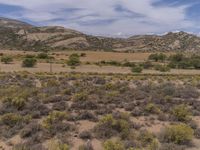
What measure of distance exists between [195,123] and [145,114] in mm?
2929

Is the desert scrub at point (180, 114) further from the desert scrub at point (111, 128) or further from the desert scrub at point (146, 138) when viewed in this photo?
the desert scrub at point (146, 138)

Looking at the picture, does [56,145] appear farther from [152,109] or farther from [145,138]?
[152,109]

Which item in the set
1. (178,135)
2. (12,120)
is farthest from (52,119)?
(178,135)

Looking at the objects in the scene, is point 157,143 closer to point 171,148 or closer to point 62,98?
point 171,148

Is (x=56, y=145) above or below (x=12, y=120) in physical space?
below

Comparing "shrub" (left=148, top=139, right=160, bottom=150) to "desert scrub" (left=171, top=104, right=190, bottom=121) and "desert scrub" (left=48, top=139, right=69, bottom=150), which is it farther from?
"desert scrub" (left=171, top=104, right=190, bottom=121)

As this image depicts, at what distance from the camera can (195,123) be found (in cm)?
1728

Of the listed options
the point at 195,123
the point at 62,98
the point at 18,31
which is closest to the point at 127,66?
the point at 62,98

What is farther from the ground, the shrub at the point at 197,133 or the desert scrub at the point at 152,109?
the desert scrub at the point at 152,109

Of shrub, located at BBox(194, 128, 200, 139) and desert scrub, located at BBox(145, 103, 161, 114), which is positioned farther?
desert scrub, located at BBox(145, 103, 161, 114)

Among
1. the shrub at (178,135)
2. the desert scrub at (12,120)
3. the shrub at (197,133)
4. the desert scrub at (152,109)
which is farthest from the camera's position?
the desert scrub at (152,109)

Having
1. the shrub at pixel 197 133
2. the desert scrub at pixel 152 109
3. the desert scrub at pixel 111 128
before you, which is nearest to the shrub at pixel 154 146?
the desert scrub at pixel 111 128

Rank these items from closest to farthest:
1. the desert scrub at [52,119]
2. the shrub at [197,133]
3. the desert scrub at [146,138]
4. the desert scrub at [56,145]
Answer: the desert scrub at [56,145] < the desert scrub at [146,138] < the shrub at [197,133] < the desert scrub at [52,119]

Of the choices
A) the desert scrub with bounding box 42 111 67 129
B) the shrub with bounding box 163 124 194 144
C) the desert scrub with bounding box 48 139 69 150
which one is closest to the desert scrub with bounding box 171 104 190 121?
the shrub with bounding box 163 124 194 144
